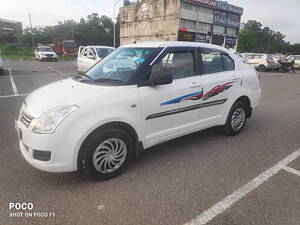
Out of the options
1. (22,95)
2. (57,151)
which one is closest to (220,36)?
(22,95)

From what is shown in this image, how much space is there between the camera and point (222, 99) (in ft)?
13.0

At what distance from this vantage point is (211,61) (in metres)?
3.90

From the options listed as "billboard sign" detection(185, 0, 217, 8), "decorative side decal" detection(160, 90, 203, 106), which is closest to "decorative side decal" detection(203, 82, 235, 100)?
"decorative side decal" detection(160, 90, 203, 106)

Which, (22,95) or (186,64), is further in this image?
(22,95)

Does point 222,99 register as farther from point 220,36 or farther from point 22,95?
point 220,36

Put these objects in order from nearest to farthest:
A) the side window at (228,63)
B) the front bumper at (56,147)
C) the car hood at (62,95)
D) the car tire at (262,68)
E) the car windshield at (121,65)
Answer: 1. the front bumper at (56,147)
2. the car hood at (62,95)
3. the car windshield at (121,65)
4. the side window at (228,63)
5. the car tire at (262,68)

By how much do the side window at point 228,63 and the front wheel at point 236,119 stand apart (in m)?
0.66

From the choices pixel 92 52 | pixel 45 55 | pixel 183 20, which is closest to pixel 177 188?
pixel 92 52

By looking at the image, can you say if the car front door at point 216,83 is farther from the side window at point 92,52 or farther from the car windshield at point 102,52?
the side window at point 92,52

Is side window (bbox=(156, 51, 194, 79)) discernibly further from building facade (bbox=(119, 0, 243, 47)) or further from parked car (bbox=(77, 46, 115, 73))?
building facade (bbox=(119, 0, 243, 47))

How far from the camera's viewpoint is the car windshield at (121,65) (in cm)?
315

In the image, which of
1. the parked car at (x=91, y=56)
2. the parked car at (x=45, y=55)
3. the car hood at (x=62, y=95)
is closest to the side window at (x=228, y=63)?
the car hood at (x=62, y=95)

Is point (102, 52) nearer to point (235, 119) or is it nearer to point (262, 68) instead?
point (235, 119)

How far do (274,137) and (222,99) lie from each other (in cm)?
140
